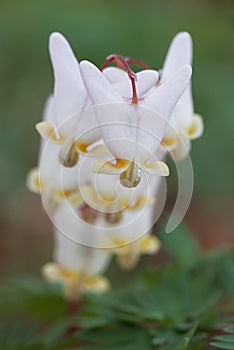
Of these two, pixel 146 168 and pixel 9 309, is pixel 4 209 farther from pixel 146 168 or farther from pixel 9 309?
pixel 146 168

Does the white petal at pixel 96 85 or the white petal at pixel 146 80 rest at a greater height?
the white petal at pixel 146 80

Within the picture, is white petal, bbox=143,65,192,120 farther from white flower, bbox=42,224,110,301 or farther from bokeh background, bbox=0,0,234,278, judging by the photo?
bokeh background, bbox=0,0,234,278

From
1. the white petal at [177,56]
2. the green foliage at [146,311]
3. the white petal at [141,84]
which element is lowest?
the green foliage at [146,311]

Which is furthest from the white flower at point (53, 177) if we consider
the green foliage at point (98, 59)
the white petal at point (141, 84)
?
the green foliage at point (98, 59)

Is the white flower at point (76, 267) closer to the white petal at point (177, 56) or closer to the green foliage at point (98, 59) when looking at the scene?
the white petal at point (177, 56)

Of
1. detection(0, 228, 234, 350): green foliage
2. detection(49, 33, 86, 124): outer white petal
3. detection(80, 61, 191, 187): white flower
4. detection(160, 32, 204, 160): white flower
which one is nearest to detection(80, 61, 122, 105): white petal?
detection(80, 61, 191, 187): white flower

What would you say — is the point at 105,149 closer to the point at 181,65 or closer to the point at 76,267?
the point at 181,65

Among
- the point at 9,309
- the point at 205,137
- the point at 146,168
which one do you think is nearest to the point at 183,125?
the point at 146,168
